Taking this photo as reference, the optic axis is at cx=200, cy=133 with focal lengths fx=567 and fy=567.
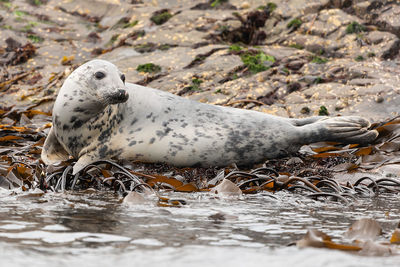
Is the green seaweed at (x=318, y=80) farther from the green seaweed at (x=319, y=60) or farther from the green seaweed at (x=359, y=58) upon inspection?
the green seaweed at (x=359, y=58)

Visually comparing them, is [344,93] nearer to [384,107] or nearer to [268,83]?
[384,107]

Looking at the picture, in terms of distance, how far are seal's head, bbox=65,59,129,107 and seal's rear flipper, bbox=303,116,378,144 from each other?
1.81 meters

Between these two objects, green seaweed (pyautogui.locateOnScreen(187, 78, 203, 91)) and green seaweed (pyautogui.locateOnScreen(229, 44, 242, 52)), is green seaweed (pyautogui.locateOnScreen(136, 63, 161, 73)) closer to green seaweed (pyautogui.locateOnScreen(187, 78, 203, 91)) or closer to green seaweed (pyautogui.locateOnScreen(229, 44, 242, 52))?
green seaweed (pyautogui.locateOnScreen(187, 78, 203, 91))

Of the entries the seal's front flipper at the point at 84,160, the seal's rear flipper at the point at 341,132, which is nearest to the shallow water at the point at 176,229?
the seal's front flipper at the point at 84,160

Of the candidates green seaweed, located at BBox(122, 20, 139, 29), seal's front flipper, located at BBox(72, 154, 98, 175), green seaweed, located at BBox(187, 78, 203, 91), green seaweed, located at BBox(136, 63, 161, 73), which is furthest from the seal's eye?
green seaweed, located at BBox(122, 20, 139, 29)

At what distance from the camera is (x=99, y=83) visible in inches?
177

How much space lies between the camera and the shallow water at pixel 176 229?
5.85ft

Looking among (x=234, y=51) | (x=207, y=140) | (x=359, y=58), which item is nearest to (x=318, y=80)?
(x=359, y=58)

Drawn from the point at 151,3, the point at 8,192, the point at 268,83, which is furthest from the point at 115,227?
the point at 151,3

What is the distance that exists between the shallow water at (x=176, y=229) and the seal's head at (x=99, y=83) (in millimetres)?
1170

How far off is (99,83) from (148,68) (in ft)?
13.4

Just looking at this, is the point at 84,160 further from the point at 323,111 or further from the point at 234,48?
the point at 234,48

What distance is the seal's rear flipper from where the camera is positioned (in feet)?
16.8

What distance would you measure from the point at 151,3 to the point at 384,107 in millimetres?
6028
